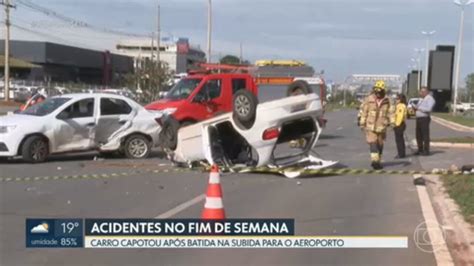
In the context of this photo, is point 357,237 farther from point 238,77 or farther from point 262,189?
point 238,77

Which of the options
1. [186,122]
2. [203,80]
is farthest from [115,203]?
[203,80]

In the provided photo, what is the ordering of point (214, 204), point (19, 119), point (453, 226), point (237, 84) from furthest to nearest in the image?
point (237, 84) < point (19, 119) < point (453, 226) < point (214, 204)

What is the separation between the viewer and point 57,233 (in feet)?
25.2

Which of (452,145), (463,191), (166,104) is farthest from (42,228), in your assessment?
(452,145)

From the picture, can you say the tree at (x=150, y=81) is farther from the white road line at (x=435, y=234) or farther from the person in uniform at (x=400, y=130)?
the white road line at (x=435, y=234)

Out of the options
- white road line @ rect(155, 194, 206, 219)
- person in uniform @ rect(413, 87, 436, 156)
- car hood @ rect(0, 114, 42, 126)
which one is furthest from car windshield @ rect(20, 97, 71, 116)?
person in uniform @ rect(413, 87, 436, 156)

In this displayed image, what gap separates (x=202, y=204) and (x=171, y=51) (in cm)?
13840

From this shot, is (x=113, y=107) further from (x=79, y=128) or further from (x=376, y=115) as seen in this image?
(x=376, y=115)

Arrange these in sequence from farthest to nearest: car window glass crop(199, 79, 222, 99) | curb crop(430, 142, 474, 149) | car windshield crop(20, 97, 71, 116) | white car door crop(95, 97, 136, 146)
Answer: curb crop(430, 142, 474, 149) < car window glass crop(199, 79, 222, 99) < white car door crop(95, 97, 136, 146) < car windshield crop(20, 97, 71, 116)

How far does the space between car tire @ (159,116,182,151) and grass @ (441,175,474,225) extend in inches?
214

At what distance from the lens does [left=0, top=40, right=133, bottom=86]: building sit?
9575 cm

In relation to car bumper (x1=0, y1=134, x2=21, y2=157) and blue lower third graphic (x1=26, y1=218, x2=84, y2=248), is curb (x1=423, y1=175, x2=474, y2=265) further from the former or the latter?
car bumper (x1=0, y1=134, x2=21, y2=157)

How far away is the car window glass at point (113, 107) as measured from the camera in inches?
713

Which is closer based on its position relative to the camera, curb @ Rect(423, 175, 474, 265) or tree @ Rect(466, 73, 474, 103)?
curb @ Rect(423, 175, 474, 265)
